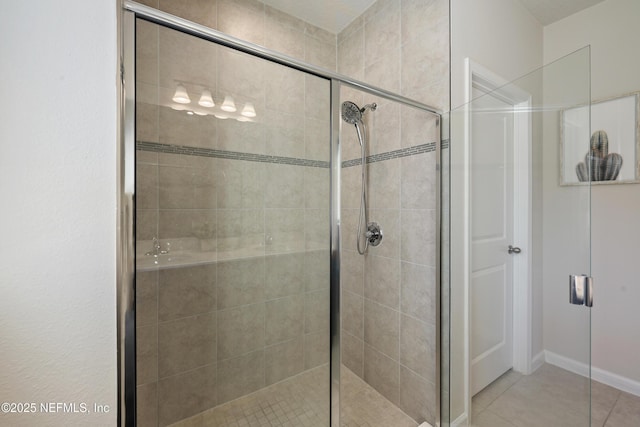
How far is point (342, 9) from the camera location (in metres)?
1.93

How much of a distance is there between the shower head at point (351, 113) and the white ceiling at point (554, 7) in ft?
4.38

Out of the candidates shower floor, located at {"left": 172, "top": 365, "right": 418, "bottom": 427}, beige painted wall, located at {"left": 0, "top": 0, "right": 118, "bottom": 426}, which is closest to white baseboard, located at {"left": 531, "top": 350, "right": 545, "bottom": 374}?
shower floor, located at {"left": 172, "top": 365, "right": 418, "bottom": 427}

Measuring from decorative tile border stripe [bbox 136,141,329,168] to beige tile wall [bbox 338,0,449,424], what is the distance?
67cm

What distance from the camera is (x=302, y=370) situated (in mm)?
1180

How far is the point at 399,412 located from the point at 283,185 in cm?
161

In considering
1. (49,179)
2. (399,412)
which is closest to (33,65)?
(49,179)

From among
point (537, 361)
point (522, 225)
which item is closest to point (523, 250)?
point (522, 225)

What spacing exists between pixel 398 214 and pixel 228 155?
1108 mm

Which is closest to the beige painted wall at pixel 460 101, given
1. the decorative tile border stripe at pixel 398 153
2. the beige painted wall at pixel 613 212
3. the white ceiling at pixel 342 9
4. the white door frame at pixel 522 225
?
the decorative tile border stripe at pixel 398 153

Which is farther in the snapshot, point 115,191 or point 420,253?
point 420,253

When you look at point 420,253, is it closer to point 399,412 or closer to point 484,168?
point 484,168

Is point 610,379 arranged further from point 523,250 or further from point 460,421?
point 523,250

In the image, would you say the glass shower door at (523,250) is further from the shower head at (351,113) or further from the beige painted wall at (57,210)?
the beige painted wall at (57,210)

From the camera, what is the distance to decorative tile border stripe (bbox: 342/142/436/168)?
1.51m
